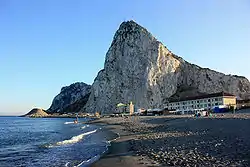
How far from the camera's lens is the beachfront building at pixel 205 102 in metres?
68.3

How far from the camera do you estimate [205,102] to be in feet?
244

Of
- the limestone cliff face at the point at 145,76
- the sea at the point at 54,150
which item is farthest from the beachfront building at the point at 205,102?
the sea at the point at 54,150

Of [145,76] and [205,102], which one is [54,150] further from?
[145,76]

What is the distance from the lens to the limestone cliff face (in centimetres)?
10894

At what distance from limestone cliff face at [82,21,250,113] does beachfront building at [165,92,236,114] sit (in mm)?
20903

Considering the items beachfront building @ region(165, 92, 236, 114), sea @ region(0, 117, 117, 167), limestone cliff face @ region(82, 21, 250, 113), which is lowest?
sea @ region(0, 117, 117, 167)

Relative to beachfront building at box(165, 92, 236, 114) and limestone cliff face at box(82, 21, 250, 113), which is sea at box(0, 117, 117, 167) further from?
limestone cliff face at box(82, 21, 250, 113)

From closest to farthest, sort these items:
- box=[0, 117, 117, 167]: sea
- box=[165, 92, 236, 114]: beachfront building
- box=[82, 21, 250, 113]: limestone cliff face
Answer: box=[0, 117, 117, 167]: sea < box=[165, 92, 236, 114]: beachfront building < box=[82, 21, 250, 113]: limestone cliff face

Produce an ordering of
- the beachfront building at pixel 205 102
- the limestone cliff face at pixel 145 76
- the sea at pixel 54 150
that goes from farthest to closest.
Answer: the limestone cliff face at pixel 145 76 < the beachfront building at pixel 205 102 < the sea at pixel 54 150

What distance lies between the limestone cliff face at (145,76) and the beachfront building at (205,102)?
2090cm

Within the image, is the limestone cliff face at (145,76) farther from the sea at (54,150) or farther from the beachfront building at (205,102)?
the sea at (54,150)

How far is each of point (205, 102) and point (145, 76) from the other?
38.3m

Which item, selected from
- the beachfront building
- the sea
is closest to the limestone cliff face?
the beachfront building

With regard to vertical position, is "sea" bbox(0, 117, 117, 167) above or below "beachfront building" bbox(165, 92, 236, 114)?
below
